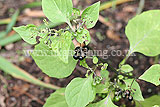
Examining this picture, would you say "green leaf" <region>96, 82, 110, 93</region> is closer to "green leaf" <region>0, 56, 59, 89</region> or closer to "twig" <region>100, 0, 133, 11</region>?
"green leaf" <region>0, 56, 59, 89</region>

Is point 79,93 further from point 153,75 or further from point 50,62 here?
point 153,75

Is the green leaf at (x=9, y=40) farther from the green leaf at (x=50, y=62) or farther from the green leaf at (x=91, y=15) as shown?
the green leaf at (x=91, y=15)

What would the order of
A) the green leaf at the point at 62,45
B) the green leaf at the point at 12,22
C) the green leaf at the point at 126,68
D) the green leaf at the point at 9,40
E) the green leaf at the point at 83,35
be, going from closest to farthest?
the green leaf at the point at 62,45, the green leaf at the point at 83,35, the green leaf at the point at 126,68, the green leaf at the point at 9,40, the green leaf at the point at 12,22

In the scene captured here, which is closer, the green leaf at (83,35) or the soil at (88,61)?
the green leaf at (83,35)

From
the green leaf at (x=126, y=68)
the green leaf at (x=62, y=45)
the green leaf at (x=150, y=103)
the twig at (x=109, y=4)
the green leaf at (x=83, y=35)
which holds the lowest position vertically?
the green leaf at (x=150, y=103)

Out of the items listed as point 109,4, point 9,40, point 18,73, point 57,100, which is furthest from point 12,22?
point 57,100

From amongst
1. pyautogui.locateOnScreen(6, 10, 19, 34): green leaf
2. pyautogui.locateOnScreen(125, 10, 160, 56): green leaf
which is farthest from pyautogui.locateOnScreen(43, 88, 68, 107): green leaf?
pyautogui.locateOnScreen(6, 10, 19, 34): green leaf

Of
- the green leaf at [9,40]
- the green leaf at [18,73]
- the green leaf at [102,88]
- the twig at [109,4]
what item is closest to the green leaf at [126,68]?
the green leaf at [102,88]
